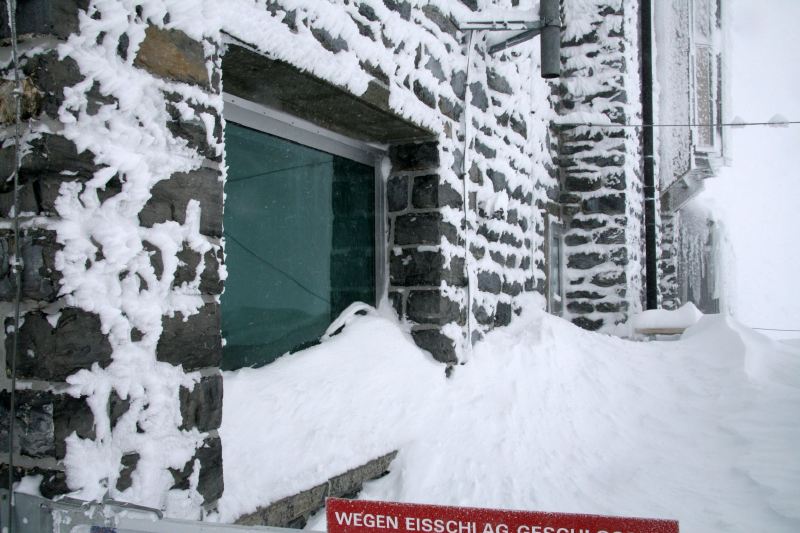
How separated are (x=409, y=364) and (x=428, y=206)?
868 mm

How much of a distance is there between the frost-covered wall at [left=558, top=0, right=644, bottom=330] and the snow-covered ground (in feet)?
7.06

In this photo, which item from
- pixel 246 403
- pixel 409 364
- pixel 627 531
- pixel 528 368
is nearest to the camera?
pixel 627 531

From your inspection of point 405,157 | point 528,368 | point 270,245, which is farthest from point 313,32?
point 528,368

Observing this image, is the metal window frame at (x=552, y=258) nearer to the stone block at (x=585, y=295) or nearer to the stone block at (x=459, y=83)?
the stone block at (x=585, y=295)

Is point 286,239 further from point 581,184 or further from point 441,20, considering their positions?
point 581,184

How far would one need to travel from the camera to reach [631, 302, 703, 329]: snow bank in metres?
5.73

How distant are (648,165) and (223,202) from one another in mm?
6693

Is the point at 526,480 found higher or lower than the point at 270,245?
lower

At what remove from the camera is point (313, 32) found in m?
2.43

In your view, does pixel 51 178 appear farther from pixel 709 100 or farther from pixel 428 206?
pixel 709 100

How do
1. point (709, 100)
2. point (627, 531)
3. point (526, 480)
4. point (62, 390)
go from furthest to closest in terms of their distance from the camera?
point (709, 100)
point (526, 480)
point (62, 390)
point (627, 531)

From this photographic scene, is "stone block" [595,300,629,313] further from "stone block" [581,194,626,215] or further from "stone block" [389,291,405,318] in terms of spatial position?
"stone block" [389,291,405,318]

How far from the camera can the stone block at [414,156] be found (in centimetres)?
345

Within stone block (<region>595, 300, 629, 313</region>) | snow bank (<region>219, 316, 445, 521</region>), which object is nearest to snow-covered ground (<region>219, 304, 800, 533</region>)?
snow bank (<region>219, 316, 445, 521</region>)
